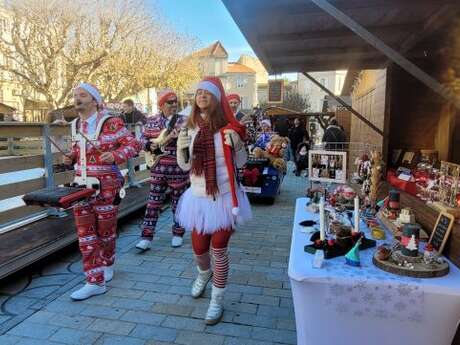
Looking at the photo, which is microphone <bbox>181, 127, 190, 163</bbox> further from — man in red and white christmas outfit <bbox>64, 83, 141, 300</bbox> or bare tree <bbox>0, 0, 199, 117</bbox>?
bare tree <bbox>0, 0, 199, 117</bbox>

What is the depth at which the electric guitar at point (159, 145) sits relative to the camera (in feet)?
12.5

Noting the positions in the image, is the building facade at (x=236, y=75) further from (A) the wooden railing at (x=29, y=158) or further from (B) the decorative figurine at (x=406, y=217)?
(B) the decorative figurine at (x=406, y=217)

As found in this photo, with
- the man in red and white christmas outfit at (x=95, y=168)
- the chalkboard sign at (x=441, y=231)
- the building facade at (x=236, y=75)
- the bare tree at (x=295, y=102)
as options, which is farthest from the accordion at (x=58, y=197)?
the building facade at (x=236, y=75)

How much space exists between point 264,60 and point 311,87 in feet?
173

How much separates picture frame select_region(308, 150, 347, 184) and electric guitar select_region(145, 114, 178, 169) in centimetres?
142

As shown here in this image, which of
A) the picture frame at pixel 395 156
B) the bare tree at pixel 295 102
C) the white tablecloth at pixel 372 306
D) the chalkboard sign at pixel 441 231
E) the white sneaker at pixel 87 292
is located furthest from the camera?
the bare tree at pixel 295 102

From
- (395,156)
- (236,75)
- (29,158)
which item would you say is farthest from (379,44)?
(236,75)

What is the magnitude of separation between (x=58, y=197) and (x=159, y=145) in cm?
144

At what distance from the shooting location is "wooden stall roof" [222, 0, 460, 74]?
2.86m

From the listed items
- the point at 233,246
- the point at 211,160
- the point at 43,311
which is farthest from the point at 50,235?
the point at 211,160

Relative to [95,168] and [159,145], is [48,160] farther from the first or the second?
[95,168]

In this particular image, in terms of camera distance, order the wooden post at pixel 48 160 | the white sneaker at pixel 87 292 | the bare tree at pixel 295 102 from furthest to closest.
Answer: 1. the bare tree at pixel 295 102
2. the wooden post at pixel 48 160
3. the white sneaker at pixel 87 292

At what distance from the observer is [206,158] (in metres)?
2.63

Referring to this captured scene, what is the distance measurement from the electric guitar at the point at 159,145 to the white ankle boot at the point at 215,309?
5.55 feet
